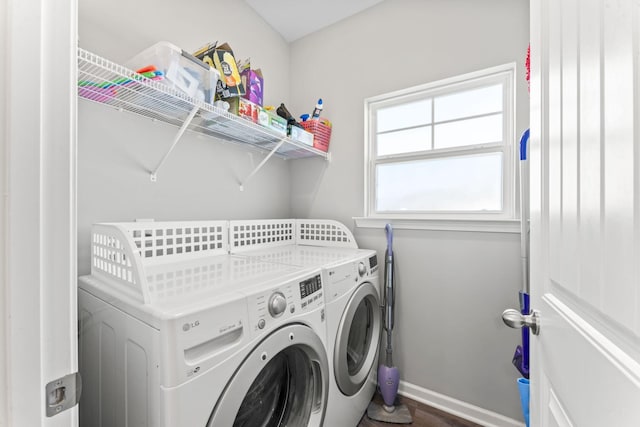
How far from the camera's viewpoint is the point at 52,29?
14.9 inches

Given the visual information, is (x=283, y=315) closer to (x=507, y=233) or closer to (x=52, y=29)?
(x=52, y=29)

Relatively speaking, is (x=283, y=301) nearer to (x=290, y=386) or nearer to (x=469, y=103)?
(x=290, y=386)

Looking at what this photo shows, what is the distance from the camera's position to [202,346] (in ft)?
2.33

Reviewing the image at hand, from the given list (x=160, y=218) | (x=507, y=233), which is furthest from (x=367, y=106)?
(x=160, y=218)

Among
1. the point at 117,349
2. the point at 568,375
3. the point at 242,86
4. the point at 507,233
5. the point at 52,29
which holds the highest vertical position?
the point at 242,86

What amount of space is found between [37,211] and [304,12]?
228 centimetres

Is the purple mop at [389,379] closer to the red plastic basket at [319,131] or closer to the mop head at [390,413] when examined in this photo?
the mop head at [390,413]

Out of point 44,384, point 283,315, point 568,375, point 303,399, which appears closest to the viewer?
point 44,384

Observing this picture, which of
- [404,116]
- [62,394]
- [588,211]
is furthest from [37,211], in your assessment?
[404,116]

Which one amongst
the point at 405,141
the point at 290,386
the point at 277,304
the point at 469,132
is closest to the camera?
the point at 277,304

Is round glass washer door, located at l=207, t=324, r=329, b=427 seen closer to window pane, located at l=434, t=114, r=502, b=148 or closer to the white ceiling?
window pane, located at l=434, t=114, r=502, b=148

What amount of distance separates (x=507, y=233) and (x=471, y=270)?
293 millimetres

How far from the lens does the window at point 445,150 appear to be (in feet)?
5.28

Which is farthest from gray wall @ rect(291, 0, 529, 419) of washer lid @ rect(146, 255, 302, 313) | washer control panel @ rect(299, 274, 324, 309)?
washer lid @ rect(146, 255, 302, 313)
